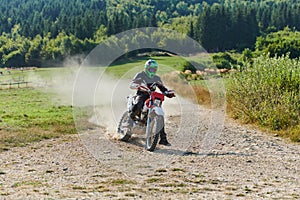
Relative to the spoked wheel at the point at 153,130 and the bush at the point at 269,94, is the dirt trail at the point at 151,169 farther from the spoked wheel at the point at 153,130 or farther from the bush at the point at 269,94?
the bush at the point at 269,94

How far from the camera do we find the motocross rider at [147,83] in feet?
41.5

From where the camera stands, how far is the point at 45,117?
19266 millimetres

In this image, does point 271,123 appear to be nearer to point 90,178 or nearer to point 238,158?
point 238,158

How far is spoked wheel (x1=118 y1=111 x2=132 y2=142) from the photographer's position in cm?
1336

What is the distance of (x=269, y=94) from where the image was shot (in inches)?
690

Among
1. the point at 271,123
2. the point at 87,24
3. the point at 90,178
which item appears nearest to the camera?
the point at 90,178

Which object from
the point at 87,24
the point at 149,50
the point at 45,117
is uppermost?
the point at 87,24

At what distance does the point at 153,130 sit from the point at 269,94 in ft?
23.1

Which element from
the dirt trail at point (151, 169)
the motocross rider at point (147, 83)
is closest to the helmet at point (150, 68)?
the motocross rider at point (147, 83)

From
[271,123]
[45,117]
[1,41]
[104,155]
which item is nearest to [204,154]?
[104,155]

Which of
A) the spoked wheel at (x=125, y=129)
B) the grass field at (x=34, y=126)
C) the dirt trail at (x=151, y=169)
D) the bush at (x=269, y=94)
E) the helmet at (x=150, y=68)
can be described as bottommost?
the grass field at (x=34, y=126)

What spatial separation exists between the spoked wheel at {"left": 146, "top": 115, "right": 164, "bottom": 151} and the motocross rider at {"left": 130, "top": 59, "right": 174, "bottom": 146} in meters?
0.54

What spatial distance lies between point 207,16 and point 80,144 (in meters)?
89.2

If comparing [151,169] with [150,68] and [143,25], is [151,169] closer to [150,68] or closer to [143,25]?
[150,68]
